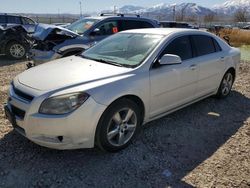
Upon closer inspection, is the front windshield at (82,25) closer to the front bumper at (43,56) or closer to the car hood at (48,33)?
the car hood at (48,33)

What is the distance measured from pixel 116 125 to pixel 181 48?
184cm

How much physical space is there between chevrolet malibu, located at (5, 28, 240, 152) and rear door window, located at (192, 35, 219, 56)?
2 centimetres

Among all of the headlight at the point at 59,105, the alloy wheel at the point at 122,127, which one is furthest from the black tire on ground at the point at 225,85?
the headlight at the point at 59,105

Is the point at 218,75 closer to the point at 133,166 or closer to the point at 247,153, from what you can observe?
the point at 247,153

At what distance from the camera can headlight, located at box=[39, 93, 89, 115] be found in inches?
133

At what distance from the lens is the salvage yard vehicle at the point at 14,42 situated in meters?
11.0

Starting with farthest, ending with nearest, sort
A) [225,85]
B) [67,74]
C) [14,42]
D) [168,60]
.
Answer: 1. [14,42]
2. [225,85]
3. [168,60]
4. [67,74]

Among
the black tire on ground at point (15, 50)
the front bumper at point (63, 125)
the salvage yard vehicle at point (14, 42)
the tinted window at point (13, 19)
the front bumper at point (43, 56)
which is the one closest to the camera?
the front bumper at point (63, 125)

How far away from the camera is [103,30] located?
28.4ft

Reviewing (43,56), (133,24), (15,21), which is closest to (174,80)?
(43,56)

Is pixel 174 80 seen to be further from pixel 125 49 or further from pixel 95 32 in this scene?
pixel 95 32

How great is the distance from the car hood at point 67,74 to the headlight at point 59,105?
0.18 metres

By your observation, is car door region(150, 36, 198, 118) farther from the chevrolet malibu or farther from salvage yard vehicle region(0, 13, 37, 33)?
salvage yard vehicle region(0, 13, 37, 33)

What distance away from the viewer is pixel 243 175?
358 cm
